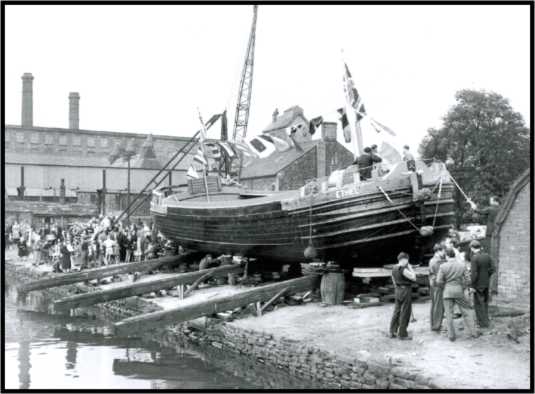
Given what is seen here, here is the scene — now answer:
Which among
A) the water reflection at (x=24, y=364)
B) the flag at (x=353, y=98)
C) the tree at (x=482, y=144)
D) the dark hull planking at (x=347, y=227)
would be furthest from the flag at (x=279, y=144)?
the tree at (x=482, y=144)

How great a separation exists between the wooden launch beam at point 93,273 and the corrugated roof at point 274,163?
24.1 m

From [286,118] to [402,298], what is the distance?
4809 centimetres

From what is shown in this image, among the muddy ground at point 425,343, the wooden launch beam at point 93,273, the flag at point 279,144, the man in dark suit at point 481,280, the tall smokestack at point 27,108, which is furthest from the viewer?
the tall smokestack at point 27,108

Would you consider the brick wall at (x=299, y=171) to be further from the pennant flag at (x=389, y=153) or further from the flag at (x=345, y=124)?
the pennant flag at (x=389, y=153)

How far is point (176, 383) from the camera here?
452 inches

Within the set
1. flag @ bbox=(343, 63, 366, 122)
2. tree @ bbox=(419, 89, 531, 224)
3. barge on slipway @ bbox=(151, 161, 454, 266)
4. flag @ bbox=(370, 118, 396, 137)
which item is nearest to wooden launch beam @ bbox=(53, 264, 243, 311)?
barge on slipway @ bbox=(151, 161, 454, 266)

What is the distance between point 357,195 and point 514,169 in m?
26.6

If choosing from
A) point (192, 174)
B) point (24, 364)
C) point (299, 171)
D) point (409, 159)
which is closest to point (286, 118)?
point (299, 171)

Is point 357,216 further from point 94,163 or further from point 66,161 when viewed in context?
point 66,161

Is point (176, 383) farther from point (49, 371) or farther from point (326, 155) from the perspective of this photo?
point (326, 155)

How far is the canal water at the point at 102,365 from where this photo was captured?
11.4 m

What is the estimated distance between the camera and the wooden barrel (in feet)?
45.2

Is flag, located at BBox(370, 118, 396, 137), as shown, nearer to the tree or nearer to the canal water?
the canal water

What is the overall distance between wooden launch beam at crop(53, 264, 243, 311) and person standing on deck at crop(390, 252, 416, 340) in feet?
24.1
